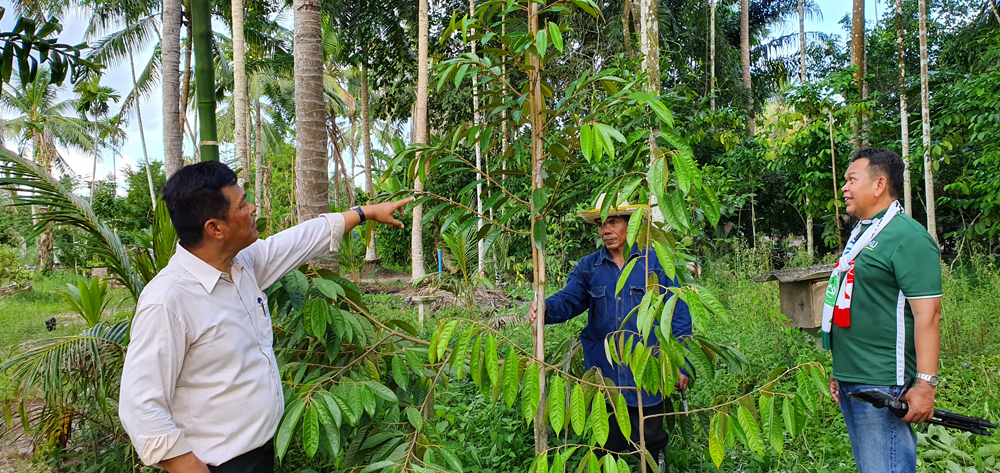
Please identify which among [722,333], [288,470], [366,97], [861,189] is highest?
[366,97]

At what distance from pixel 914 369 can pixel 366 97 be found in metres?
14.8

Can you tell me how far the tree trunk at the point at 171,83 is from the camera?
559 centimetres

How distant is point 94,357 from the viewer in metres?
2.87

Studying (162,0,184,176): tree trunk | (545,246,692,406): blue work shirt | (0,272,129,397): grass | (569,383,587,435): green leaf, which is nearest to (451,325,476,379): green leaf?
(569,383,587,435): green leaf

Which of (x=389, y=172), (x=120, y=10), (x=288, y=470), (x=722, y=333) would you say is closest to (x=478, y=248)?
(x=722, y=333)

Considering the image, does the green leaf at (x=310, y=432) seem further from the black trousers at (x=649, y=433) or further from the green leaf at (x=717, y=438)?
the black trousers at (x=649, y=433)

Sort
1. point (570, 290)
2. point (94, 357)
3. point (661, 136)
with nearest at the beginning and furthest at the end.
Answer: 1. point (661, 136)
2. point (570, 290)
3. point (94, 357)

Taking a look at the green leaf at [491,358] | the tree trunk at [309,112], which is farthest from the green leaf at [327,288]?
the tree trunk at [309,112]

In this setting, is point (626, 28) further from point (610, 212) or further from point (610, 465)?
point (610, 465)

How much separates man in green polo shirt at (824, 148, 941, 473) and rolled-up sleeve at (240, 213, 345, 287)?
179 centimetres

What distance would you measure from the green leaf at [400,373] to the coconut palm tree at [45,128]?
57.8 ft

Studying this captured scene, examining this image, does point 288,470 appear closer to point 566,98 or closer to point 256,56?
point 566,98

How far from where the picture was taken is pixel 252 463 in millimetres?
1609

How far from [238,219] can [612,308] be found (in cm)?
161
